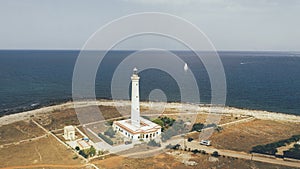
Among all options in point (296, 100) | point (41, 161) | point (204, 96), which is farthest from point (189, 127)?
point (296, 100)

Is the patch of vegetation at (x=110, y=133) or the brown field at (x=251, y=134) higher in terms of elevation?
the patch of vegetation at (x=110, y=133)

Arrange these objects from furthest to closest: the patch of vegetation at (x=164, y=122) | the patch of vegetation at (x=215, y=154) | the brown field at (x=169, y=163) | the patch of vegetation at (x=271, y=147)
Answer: the patch of vegetation at (x=164, y=122) → the patch of vegetation at (x=271, y=147) → the patch of vegetation at (x=215, y=154) → the brown field at (x=169, y=163)

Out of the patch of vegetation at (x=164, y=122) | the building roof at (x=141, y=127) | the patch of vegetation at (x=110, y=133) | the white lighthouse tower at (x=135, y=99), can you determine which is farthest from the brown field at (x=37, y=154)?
the patch of vegetation at (x=164, y=122)

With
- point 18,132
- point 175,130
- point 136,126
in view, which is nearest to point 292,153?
Result: point 175,130

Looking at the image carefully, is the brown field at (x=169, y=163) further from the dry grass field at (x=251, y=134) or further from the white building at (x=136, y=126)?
the white building at (x=136, y=126)

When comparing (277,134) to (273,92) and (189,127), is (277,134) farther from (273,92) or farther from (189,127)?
(273,92)

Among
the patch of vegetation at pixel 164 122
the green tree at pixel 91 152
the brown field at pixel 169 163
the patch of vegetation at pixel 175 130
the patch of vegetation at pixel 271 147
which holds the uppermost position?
the patch of vegetation at pixel 164 122

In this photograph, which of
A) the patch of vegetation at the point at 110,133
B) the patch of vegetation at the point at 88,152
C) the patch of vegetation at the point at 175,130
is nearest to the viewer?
the patch of vegetation at the point at 88,152

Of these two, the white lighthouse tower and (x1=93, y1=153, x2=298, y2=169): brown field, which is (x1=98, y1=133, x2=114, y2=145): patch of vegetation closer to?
(x1=93, y1=153, x2=298, y2=169): brown field

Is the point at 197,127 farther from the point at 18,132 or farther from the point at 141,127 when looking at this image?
the point at 18,132
